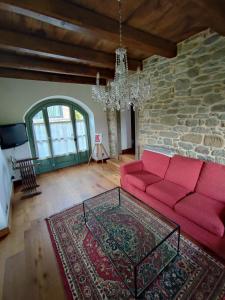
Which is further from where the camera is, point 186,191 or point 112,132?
point 112,132

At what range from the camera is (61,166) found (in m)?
5.03

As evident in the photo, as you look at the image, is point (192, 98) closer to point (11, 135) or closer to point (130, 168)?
point (130, 168)

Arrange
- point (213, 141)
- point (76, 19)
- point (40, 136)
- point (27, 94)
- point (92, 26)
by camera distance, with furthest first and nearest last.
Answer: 1. point (40, 136)
2. point (27, 94)
3. point (213, 141)
4. point (92, 26)
5. point (76, 19)

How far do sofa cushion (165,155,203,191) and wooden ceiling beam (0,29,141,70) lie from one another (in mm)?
2312

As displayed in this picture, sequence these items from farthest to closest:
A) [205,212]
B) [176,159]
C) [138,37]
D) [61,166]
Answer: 1. [61,166]
2. [176,159]
3. [138,37]
4. [205,212]

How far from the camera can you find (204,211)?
1897 mm

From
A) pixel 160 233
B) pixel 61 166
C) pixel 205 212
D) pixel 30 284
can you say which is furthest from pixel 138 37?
pixel 61 166

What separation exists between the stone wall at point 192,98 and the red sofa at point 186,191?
40cm

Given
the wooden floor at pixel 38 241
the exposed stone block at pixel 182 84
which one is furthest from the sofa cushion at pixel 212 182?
the wooden floor at pixel 38 241

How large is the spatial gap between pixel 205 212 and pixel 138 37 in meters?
2.55

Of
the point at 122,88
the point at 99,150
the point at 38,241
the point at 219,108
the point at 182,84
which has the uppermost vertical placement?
the point at 182,84

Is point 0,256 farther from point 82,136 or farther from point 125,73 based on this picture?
point 82,136

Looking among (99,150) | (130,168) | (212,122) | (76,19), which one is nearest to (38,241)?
(130,168)

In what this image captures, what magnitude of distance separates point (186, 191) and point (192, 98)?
1.61 meters
